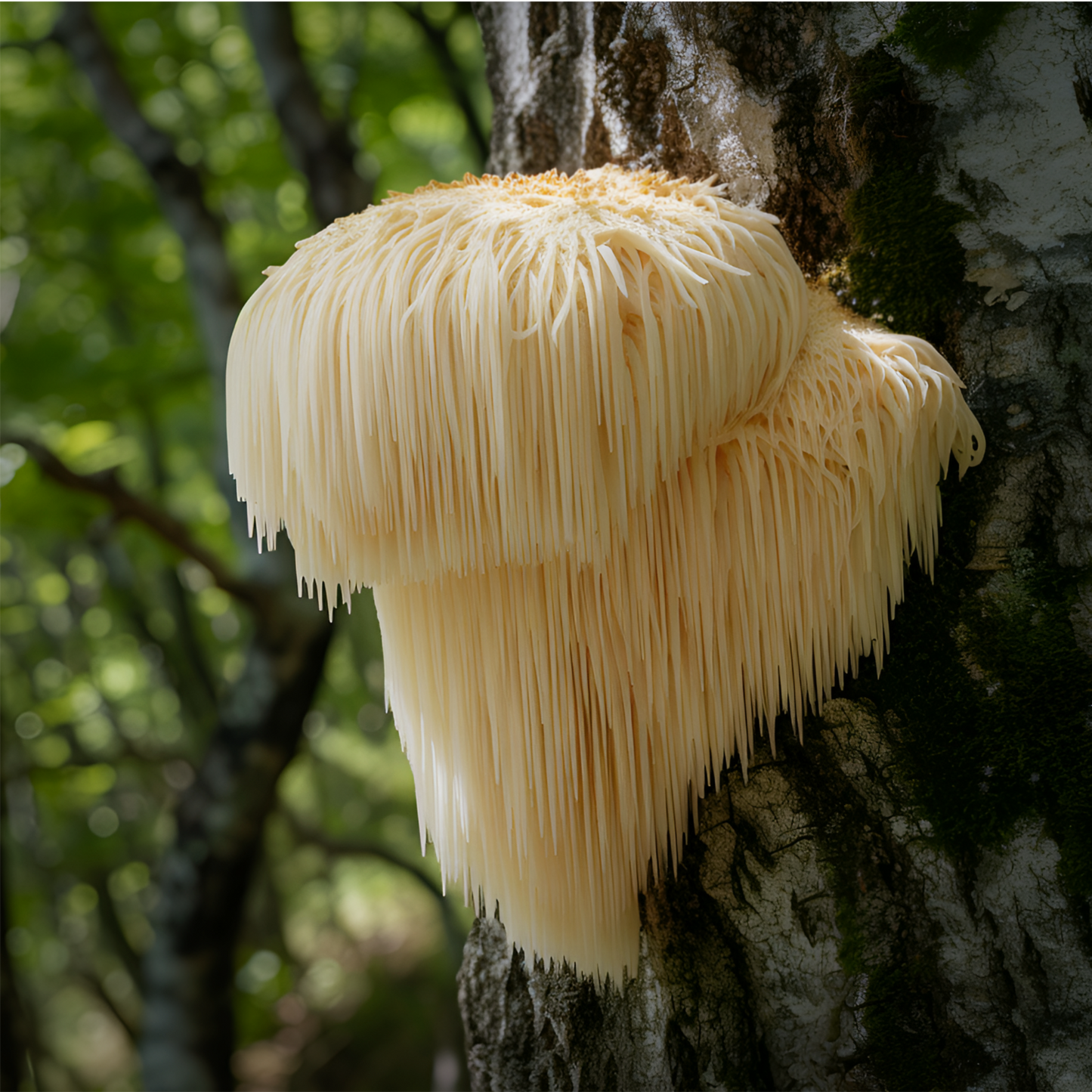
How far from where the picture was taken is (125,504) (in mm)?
3043

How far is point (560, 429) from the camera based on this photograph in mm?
920

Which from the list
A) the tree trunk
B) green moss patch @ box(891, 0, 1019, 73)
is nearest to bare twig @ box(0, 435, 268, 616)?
the tree trunk

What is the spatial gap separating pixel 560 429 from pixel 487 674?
41 cm

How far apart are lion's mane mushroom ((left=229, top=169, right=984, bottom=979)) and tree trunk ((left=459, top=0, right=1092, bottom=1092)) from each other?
10cm

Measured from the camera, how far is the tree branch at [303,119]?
3.65m

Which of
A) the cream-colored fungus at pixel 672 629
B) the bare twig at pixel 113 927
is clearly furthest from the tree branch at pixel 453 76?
the bare twig at pixel 113 927

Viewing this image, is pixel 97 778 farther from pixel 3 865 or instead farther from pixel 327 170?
pixel 327 170

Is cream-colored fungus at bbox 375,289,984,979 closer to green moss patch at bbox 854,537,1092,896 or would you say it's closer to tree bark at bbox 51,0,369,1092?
green moss patch at bbox 854,537,1092,896

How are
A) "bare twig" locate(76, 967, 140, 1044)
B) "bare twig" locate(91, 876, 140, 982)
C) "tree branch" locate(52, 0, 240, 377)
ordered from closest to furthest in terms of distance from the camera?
"tree branch" locate(52, 0, 240, 377), "bare twig" locate(76, 967, 140, 1044), "bare twig" locate(91, 876, 140, 982)

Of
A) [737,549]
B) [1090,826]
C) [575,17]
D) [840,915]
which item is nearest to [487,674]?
[737,549]

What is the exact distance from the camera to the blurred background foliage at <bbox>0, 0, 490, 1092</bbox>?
451cm

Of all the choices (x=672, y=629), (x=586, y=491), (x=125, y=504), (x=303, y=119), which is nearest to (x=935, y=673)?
(x=672, y=629)

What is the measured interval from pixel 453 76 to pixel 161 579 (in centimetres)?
541

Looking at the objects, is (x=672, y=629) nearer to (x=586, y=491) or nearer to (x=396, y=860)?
(x=586, y=491)
